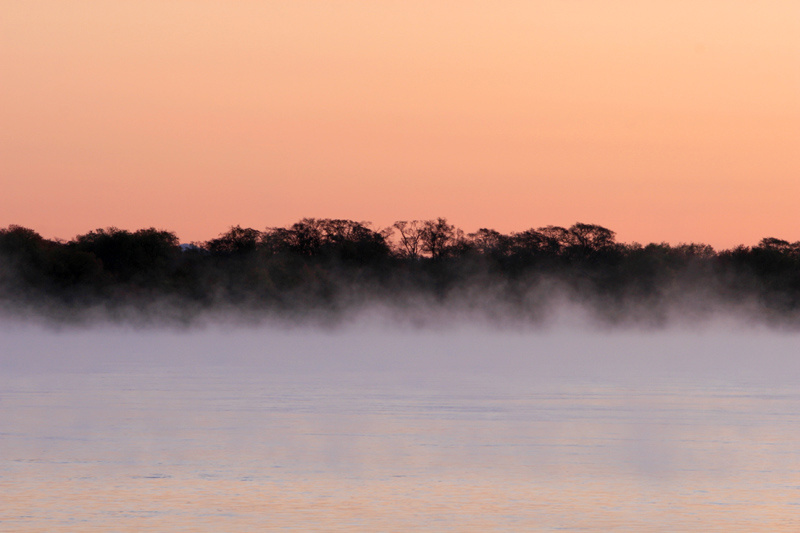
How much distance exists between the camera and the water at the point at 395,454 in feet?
52.3

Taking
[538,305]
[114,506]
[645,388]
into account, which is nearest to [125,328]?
[538,305]

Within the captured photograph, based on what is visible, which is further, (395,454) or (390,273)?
(390,273)

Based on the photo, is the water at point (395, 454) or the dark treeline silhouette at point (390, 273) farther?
the dark treeline silhouette at point (390, 273)

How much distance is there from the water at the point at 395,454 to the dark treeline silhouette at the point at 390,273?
9187 cm

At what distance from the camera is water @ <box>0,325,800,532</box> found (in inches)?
627

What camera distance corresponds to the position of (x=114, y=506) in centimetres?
1630

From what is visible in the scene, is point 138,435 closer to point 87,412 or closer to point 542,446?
point 87,412

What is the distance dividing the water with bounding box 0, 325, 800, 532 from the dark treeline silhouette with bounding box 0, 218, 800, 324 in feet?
301

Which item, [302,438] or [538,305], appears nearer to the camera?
[302,438]

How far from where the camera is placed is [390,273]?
145125mm

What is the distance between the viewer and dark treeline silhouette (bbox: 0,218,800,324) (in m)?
131

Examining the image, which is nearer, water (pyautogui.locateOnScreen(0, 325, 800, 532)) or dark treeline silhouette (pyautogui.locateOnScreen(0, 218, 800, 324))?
water (pyautogui.locateOnScreen(0, 325, 800, 532))

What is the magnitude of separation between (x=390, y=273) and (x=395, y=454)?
406 feet

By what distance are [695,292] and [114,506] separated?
135475mm
